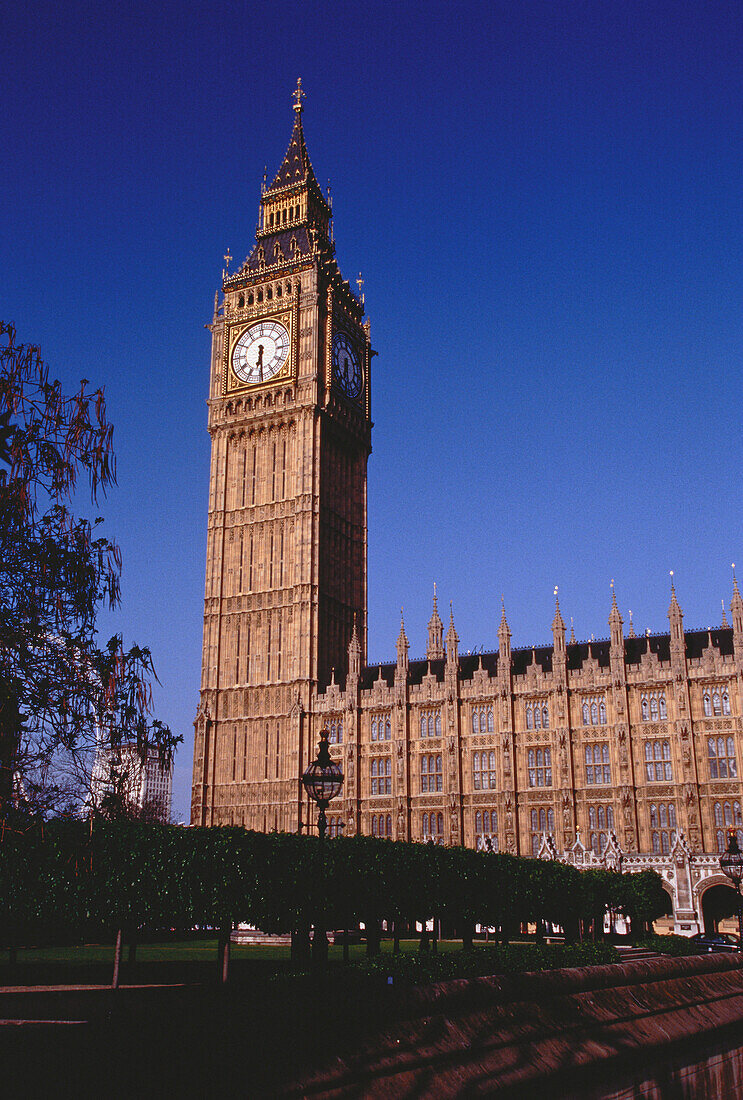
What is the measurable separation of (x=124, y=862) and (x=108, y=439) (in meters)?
21.7

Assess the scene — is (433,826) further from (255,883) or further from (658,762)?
(255,883)

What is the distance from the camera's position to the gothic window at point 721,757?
55594 mm

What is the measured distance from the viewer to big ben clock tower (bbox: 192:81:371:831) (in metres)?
67.9

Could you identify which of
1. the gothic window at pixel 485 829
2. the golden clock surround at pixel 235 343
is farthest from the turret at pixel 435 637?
the golden clock surround at pixel 235 343

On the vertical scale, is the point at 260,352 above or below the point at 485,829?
above

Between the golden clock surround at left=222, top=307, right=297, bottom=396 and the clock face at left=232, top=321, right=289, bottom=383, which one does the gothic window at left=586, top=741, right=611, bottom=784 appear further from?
the clock face at left=232, top=321, right=289, bottom=383

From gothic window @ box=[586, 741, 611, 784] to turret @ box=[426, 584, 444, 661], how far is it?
17.1 meters

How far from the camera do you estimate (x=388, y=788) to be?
6488 cm

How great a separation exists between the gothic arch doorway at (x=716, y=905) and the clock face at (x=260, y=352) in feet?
157

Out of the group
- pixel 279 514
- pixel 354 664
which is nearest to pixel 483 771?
pixel 354 664

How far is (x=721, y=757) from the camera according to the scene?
184 ft

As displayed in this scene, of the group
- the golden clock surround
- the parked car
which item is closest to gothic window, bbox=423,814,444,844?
the parked car

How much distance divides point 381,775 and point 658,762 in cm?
1860

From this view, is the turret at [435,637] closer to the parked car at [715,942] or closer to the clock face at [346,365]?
the clock face at [346,365]
